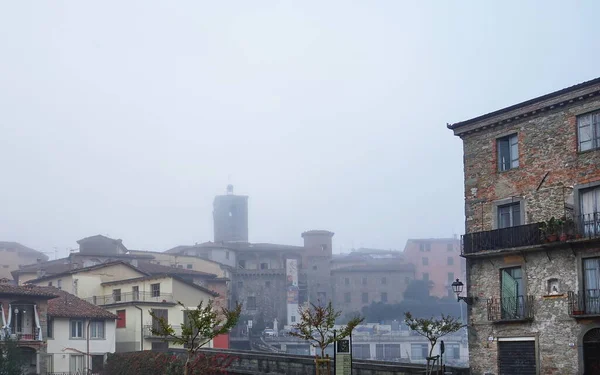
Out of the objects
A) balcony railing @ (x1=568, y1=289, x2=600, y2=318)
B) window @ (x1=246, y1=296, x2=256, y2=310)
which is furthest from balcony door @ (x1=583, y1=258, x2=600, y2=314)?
window @ (x1=246, y1=296, x2=256, y2=310)

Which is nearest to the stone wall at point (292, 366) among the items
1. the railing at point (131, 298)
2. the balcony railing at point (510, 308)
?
the balcony railing at point (510, 308)

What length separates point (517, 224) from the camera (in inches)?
1321

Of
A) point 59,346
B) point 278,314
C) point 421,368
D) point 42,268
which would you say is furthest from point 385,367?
point 278,314

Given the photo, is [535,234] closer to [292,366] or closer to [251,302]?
[292,366]

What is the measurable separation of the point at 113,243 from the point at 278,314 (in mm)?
27376

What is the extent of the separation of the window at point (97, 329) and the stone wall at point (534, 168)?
3248cm

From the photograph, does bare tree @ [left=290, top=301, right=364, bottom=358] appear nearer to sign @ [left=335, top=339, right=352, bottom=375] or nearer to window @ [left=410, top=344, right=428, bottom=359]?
sign @ [left=335, top=339, right=352, bottom=375]

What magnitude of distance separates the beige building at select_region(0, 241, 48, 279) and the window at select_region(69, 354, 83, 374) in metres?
64.4

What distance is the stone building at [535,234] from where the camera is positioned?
30391 millimetres

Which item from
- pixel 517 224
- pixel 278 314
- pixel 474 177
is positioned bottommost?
pixel 278 314

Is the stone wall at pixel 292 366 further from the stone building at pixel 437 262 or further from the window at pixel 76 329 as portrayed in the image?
the stone building at pixel 437 262

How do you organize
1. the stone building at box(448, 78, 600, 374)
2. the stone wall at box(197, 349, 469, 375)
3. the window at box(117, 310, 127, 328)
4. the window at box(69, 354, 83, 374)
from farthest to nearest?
the window at box(117, 310, 127, 328) → the window at box(69, 354, 83, 374) → the stone wall at box(197, 349, 469, 375) → the stone building at box(448, 78, 600, 374)

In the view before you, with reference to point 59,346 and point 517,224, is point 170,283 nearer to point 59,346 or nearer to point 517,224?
point 59,346

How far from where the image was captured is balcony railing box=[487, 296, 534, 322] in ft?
106
